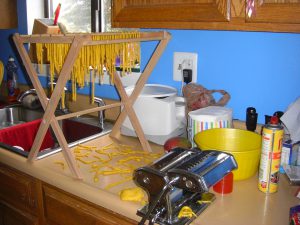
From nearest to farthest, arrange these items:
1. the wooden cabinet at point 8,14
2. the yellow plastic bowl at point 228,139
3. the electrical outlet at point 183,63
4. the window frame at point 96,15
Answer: the yellow plastic bowl at point 228,139 → the electrical outlet at point 183,63 → the window frame at point 96,15 → the wooden cabinet at point 8,14

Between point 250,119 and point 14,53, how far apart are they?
163 centimetres

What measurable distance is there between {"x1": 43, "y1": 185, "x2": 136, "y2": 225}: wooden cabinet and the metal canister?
0.41 meters

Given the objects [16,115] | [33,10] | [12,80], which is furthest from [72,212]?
[33,10]

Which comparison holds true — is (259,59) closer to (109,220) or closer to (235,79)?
(235,79)

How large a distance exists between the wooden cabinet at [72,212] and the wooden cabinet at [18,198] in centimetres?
7

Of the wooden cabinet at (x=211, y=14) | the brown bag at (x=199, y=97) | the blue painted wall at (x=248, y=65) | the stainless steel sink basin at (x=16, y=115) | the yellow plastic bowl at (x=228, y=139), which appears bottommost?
the stainless steel sink basin at (x=16, y=115)

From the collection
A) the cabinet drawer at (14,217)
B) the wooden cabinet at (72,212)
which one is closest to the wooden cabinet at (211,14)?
the wooden cabinet at (72,212)

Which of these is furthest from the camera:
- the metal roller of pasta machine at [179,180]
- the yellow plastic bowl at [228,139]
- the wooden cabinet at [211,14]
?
the yellow plastic bowl at [228,139]

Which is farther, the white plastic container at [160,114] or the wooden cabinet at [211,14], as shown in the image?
the white plastic container at [160,114]

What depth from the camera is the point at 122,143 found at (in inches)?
54.1

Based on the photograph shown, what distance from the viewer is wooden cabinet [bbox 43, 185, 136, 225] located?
97cm

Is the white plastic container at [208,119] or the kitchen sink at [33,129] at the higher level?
the white plastic container at [208,119]

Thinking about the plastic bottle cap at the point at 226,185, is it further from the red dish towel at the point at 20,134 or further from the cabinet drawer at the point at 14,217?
the red dish towel at the point at 20,134

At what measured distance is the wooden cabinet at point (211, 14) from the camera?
34.7 inches
